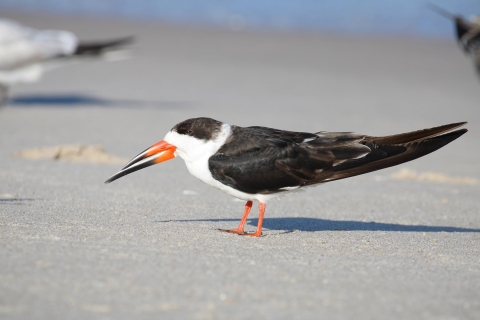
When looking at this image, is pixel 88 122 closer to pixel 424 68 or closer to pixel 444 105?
pixel 444 105

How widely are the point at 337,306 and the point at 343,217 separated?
8.81ft

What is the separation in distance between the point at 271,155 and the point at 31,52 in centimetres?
723

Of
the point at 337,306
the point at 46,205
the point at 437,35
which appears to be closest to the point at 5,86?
the point at 46,205

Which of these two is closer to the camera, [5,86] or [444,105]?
[5,86]

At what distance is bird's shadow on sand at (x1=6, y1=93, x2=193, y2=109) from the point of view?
11.4 meters

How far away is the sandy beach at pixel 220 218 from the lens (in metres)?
3.28

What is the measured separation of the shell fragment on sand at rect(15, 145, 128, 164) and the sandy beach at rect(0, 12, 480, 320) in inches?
4.5

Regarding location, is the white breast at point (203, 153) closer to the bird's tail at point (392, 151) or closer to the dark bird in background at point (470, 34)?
the bird's tail at point (392, 151)

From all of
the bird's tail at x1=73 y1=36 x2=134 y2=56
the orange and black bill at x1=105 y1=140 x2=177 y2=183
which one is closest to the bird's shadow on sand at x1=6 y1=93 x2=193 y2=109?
the bird's tail at x1=73 y1=36 x2=134 y2=56

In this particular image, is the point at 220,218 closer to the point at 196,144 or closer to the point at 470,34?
the point at 196,144

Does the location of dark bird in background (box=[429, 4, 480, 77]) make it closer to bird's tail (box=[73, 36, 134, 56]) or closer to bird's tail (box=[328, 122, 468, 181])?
bird's tail (box=[73, 36, 134, 56])

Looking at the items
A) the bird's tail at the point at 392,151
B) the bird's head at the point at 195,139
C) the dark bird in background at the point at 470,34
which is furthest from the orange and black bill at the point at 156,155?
the dark bird in background at the point at 470,34

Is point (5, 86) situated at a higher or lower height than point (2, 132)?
higher

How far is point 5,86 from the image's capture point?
36.0ft
